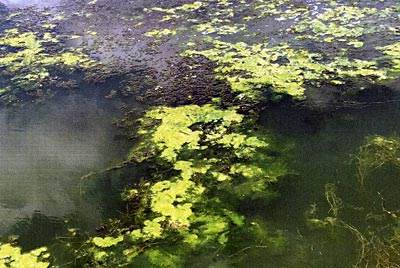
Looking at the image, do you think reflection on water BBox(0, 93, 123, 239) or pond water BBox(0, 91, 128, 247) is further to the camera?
reflection on water BBox(0, 93, 123, 239)

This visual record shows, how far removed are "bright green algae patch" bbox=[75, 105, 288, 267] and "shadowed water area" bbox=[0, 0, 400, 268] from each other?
0.01m

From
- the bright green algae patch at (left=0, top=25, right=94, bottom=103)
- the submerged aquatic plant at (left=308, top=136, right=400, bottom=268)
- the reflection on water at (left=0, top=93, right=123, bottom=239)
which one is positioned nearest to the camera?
the submerged aquatic plant at (left=308, top=136, right=400, bottom=268)

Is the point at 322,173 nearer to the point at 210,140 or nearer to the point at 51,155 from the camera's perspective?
the point at 210,140

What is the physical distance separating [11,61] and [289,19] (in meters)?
4.31

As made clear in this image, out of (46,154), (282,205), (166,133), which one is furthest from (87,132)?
(282,205)

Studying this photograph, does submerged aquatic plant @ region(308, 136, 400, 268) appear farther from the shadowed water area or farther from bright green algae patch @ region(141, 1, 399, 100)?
bright green algae patch @ region(141, 1, 399, 100)

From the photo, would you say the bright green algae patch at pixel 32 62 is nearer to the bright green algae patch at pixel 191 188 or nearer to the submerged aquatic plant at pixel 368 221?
the bright green algae patch at pixel 191 188

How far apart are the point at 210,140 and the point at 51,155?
1.70 m

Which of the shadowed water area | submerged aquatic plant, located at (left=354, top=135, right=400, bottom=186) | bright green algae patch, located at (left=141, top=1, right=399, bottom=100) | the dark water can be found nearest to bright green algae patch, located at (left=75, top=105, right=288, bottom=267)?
the shadowed water area

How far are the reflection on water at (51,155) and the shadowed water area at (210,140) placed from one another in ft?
0.06

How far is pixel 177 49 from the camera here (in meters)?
6.39

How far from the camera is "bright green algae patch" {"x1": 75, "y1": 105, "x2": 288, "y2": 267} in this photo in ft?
11.0

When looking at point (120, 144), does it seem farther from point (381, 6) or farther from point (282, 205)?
point (381, 6)

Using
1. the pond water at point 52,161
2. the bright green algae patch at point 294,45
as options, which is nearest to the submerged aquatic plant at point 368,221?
the bright green algae patch at point 294,45
